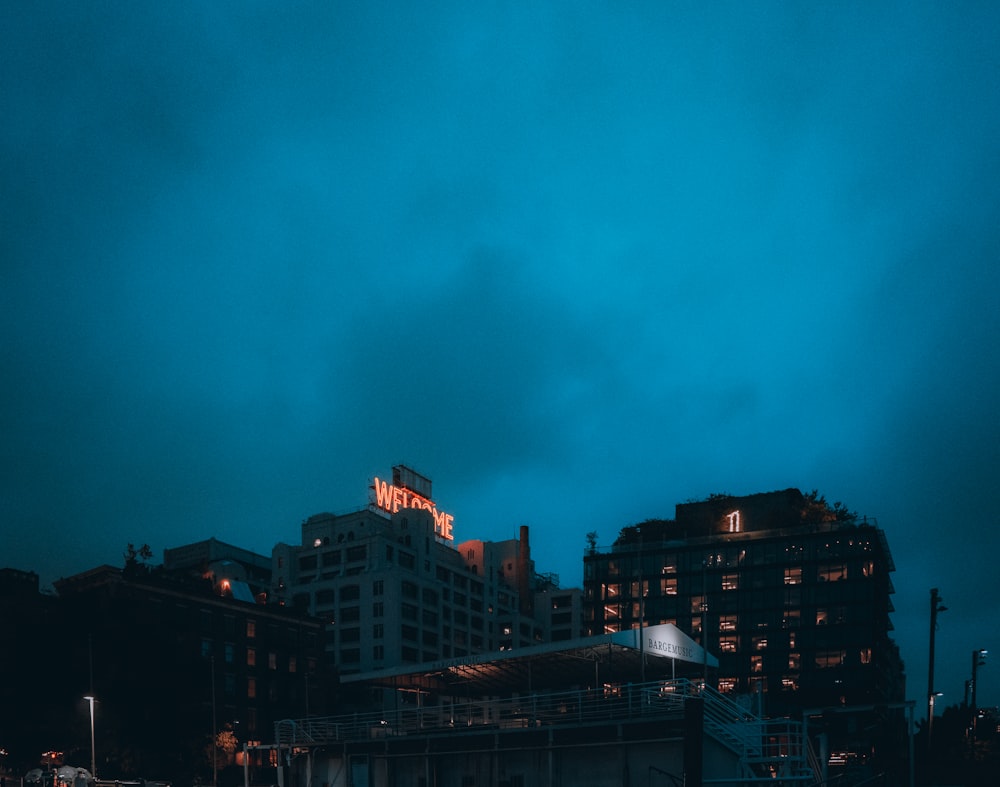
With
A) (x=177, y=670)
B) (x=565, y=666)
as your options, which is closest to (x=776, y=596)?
(x=177, y=670)

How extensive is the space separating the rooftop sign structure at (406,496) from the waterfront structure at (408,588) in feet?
0.61

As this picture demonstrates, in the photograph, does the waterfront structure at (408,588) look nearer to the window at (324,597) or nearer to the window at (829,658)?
the window at (324,597)

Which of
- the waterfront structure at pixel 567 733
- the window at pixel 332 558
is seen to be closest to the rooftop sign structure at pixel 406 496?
the window at pixel 332 558

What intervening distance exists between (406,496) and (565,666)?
350ft

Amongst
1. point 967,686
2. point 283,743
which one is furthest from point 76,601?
point 967,686

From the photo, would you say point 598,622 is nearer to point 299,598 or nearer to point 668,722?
point 299,598

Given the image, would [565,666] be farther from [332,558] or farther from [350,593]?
[332,558]

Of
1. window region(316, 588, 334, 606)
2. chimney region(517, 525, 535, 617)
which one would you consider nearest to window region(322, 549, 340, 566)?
window region(316, 588, 334, 606)

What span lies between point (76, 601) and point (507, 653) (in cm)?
5822

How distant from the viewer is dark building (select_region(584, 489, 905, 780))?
121m

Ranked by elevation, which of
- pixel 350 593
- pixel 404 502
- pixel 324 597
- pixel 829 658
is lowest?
pixel 829 658

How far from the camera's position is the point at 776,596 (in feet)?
419

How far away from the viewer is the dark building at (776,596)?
12131 cm

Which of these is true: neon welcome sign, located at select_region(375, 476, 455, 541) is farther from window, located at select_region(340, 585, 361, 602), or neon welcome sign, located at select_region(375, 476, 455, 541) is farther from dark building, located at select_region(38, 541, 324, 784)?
dark building, located at select_region(38, 541, 324, 784)
